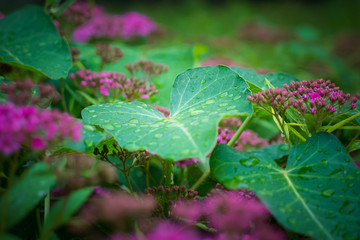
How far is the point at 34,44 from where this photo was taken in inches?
37.0

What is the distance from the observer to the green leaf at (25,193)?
1.42 ft

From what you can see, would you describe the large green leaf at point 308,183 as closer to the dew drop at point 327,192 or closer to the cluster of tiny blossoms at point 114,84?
the dew drop at point 327,192

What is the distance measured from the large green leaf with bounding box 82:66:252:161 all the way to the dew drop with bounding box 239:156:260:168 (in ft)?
0.33

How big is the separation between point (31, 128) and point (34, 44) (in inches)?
26.4

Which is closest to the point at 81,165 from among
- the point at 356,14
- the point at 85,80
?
the point at 85,80

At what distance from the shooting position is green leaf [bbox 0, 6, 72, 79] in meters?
0.86

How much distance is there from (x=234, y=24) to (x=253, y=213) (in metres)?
5.12

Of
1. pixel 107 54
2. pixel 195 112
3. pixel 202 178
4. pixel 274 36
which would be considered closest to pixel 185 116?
pixel 195 112

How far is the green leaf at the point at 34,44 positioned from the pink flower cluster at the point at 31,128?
0.46 meters

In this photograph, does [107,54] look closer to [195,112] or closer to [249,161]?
[195,112]

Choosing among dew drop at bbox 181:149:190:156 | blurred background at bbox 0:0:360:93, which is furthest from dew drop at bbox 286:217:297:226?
blurred background at bbox 0:0:360:93

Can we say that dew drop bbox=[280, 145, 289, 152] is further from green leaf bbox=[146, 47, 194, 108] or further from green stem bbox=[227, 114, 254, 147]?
green leaf bbox=[146, 47, 194, 108]

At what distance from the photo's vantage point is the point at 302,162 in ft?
2.00

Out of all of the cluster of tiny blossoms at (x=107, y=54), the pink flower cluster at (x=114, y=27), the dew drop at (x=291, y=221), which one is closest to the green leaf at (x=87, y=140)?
the dew drop at (x=291, y=221)
